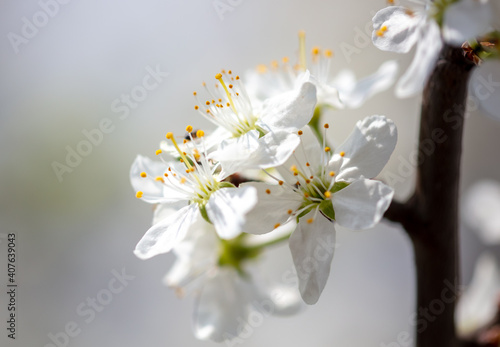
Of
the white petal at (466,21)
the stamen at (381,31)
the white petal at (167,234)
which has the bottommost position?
the white petal at (167,234)

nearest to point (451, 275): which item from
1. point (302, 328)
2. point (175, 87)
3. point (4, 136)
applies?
point (302, 328)

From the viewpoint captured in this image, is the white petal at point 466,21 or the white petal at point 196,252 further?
the white petal at point 196,252

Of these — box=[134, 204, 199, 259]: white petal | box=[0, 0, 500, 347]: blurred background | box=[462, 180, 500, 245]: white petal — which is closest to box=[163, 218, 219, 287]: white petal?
box=[134, 204, 199, 259]: white petal

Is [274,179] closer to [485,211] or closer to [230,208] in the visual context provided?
[230,208]

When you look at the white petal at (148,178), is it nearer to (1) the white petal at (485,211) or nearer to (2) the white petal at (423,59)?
(2) the white petal at (423,59)

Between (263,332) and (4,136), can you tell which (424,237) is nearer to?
(263,332)

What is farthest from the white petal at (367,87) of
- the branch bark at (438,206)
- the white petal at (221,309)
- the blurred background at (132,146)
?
the blurred background at (132,146)
